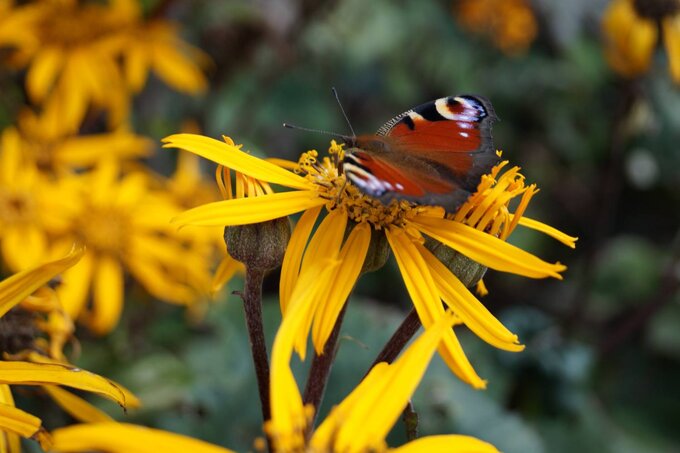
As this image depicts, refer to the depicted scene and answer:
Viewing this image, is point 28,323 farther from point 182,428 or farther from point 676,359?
point 676,359

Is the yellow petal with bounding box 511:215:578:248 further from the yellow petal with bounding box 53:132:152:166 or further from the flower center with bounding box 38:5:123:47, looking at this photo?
the flower center with bounding box 38:5:123:47

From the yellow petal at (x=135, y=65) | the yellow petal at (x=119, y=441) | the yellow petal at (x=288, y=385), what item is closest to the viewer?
the yellow petal at (x=119, y=441)

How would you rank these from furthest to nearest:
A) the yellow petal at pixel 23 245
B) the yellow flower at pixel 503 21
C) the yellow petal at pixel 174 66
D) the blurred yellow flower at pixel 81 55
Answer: the yellow flower at pixel 503 21
the yellow petal at pixel 174 66
the blurred yellow flower at pixel 81 55
the yellow petal at pixel 23 245

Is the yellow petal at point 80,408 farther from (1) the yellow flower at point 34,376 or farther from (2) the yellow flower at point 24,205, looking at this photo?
(2) the yellow flower at point 24,205

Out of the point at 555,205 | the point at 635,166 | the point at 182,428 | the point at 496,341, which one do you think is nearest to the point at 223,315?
the point at 182,428

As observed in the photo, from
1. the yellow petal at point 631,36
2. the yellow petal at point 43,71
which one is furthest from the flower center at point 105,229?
the yellow petal at point 631,36

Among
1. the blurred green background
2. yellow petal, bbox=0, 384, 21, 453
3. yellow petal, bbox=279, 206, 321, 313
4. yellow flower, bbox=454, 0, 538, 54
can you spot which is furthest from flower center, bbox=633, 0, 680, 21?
yellow petal, bbox=0, 384, 21, 453
